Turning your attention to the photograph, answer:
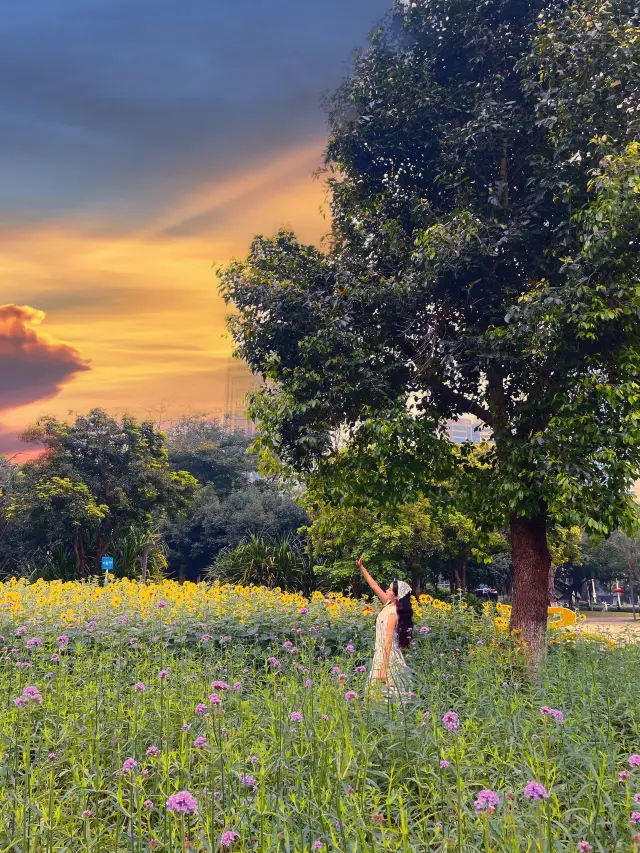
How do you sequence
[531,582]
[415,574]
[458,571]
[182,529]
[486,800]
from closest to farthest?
[486,800] < [531,582] < [415,574] < [458,571] < [182,529]

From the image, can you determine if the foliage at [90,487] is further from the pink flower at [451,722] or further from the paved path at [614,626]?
the pink flower at [451,722]

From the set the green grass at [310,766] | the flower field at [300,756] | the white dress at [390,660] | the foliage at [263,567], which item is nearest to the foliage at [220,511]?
the foliage at [263,567]

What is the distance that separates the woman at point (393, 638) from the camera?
6775mm

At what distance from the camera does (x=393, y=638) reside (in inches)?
281

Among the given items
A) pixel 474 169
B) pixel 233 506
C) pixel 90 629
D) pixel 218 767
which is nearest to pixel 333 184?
pixel 474 169

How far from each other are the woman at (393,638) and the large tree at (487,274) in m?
1.98

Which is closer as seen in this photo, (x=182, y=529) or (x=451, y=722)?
(x=451, y=722)

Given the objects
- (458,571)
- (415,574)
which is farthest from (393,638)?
(458,571)

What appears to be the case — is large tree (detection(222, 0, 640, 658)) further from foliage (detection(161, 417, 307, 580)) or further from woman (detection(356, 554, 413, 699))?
foliage (detection(161, 417, 307, 580))

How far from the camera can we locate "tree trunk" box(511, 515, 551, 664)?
9.25 meters

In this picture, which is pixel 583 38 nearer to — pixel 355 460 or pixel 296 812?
pixel 355 460

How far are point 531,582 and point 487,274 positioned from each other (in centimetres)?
441

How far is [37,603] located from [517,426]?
7.82 m

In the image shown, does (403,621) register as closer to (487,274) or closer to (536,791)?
(487,274)
